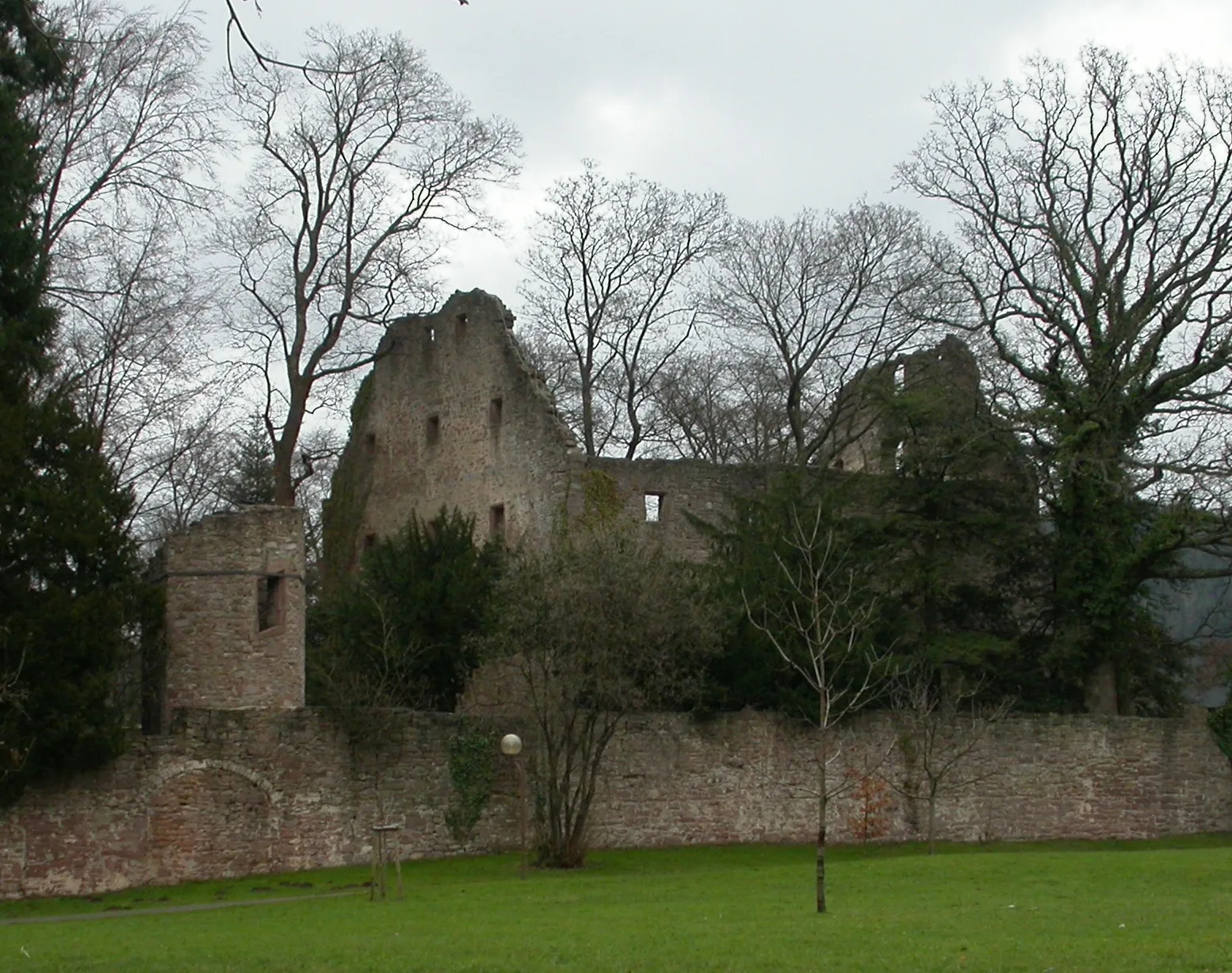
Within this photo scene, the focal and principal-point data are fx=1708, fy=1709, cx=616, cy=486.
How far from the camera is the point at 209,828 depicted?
24.3 m

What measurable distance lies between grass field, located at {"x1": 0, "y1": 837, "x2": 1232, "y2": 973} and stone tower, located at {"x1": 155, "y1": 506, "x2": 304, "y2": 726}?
362 cm

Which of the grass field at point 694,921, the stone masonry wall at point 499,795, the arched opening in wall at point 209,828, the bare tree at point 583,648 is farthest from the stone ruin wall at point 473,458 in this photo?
the arched opening in wall at point 209,828

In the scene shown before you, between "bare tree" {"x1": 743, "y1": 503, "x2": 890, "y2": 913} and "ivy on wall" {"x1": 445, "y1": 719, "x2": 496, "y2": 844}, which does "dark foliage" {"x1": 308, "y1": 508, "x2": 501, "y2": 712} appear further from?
"bare tree" {"x1": 743, "y1": 503, "x2": 890, "y2": 913}

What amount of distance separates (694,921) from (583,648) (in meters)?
9.86

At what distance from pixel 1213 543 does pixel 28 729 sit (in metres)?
21.9

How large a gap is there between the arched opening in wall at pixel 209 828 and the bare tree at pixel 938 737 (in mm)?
10970

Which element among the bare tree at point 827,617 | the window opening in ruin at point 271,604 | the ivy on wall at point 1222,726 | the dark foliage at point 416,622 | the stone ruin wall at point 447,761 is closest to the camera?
the stone ruin wall at point 447,761

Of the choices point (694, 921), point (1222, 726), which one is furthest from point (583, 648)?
point (1222, 726)

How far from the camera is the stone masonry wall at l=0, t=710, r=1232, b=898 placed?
23.5m

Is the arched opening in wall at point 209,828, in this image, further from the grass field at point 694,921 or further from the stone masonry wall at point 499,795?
the grass field at point 694,921

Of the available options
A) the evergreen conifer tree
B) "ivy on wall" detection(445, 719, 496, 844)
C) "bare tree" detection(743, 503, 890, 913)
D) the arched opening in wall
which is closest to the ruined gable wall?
"bare tree" detection(743, 503, 890, 913)

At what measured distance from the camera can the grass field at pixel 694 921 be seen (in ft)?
43.0

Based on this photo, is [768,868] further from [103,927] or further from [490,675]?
[103,927]

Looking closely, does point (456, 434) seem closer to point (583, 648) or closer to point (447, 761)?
point (447, 761)
